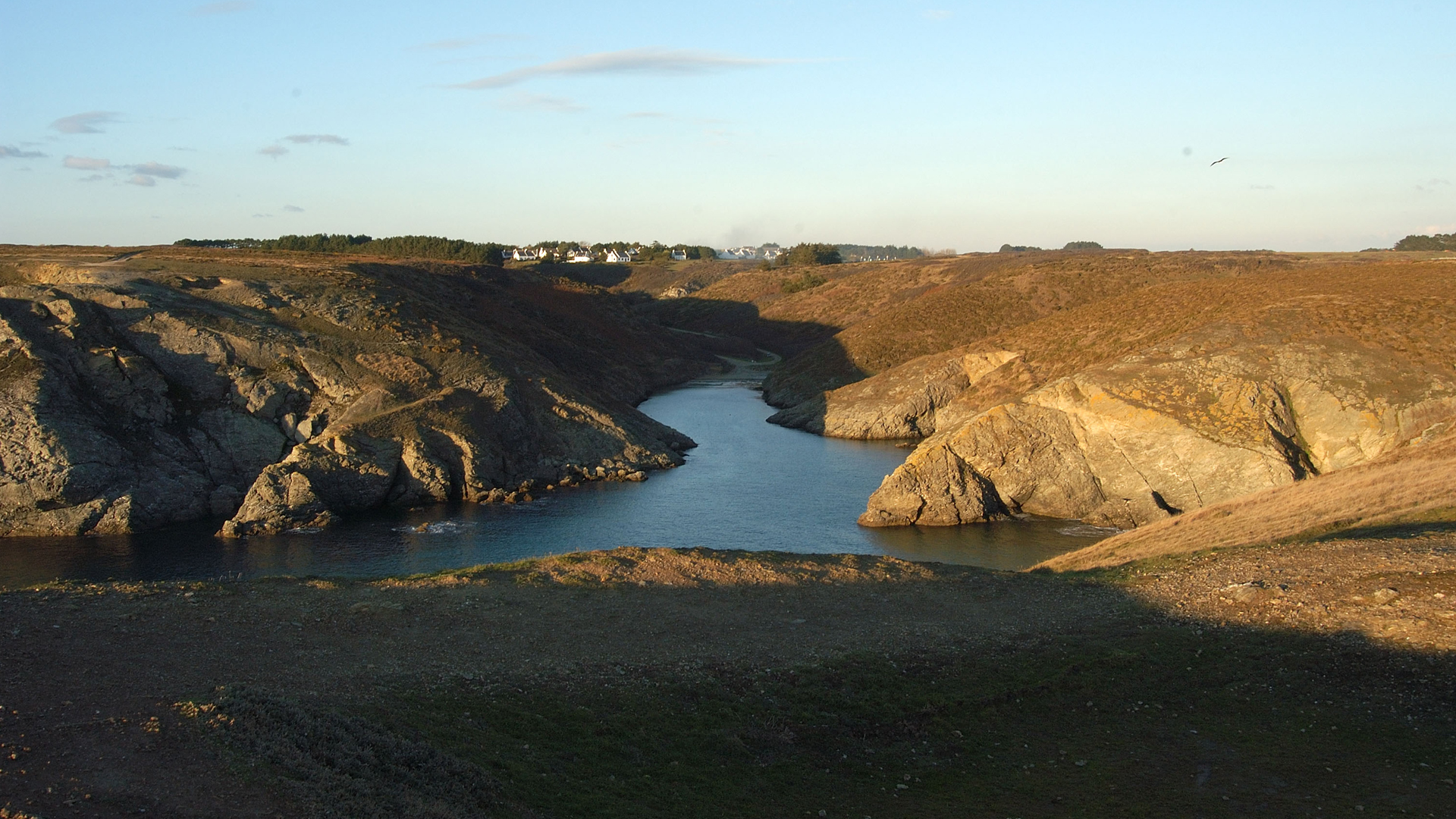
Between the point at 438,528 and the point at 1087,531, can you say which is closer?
the point at 1087,531

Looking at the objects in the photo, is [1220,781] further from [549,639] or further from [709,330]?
[709,330]

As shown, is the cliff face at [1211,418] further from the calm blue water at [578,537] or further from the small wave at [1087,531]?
the calm blue water at [578,537]

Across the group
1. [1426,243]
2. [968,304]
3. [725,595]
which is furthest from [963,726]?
[1426,243]

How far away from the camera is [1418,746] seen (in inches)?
588

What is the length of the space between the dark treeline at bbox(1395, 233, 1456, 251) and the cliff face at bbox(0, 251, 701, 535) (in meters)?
150

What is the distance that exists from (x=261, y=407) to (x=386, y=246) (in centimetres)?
10381

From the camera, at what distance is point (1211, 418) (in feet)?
134

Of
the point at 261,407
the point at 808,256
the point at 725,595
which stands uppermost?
the point at 808,256

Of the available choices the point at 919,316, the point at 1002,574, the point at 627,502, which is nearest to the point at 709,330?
the point at 919,316

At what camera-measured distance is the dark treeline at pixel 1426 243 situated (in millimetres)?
156875

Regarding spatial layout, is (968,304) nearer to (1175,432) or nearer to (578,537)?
(1175,432)

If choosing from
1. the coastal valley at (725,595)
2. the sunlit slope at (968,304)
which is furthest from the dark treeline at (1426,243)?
the coastal valley at (725,595)

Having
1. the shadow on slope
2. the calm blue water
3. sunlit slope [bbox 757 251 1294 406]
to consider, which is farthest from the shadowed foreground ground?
sunlit slope [bbox 757 251 1294 406]

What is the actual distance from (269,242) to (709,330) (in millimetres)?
66538
